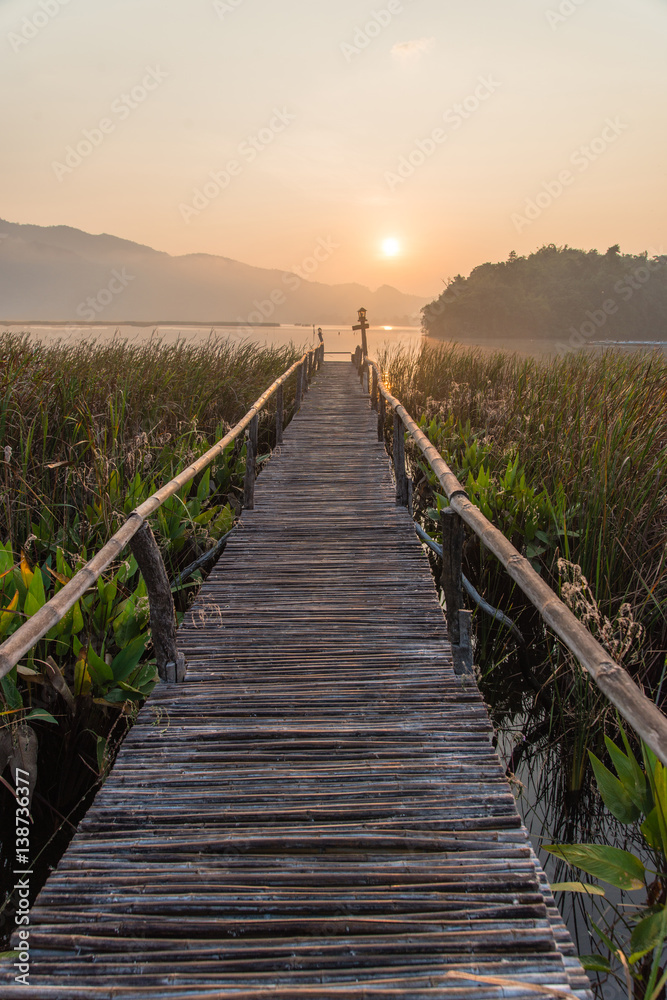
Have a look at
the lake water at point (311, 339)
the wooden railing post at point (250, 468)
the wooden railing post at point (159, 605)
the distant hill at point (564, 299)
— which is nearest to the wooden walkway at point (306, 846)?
the wooden railing post at point (159, 605)

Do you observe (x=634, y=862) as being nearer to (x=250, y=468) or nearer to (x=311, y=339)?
(x=250, y=468)

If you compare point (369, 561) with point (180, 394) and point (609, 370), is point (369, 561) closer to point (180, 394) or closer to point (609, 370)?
point (180, 394)

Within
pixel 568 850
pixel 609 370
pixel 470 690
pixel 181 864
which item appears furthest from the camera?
pixel 609 370

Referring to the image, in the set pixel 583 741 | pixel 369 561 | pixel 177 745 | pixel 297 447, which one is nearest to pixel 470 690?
pixel 583 741

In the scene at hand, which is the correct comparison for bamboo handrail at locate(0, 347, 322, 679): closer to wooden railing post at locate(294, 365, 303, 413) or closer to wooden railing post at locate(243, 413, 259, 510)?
wooden railing post at locate(243, 413, 259, 510)

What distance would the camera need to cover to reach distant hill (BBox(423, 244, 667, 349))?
169 feet

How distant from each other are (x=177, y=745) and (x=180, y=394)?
18.4 ft

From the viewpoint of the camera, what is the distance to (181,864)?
1573mm

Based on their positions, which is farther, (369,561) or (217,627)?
(369,561)

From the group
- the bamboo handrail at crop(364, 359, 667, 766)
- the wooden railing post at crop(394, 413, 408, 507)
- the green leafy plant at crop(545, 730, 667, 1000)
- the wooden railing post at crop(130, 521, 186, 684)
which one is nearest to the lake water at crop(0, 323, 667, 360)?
the wooden railing post at crop(394, 413, 408, 507)

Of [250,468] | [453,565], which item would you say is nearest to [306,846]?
[453,565]

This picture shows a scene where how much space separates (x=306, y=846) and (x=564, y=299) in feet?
193

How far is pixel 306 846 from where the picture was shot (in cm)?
163

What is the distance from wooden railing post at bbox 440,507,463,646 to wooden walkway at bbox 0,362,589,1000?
0.20m
